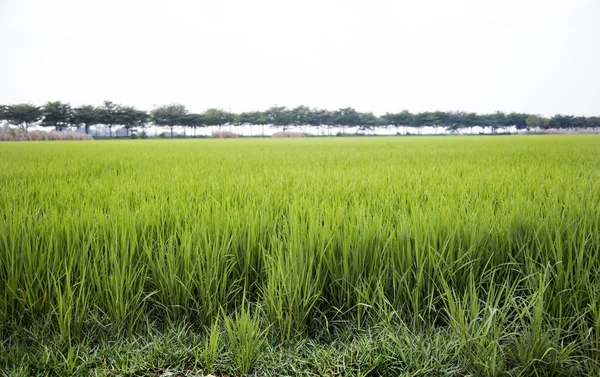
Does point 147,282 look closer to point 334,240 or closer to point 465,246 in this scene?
point 334,240

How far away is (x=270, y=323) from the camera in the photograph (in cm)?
128

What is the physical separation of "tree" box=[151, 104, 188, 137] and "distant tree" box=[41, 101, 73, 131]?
14479 mm

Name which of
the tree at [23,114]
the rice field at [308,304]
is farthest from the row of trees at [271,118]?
the rice field at [308,304]

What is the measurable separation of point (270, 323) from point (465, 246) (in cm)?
Answer: 100

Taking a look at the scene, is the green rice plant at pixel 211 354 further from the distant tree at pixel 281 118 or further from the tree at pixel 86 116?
the distant tree at pixel 281 118

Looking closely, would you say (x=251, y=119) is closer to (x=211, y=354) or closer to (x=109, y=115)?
(x=109, y=115)

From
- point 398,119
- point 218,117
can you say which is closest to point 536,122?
point 398,119

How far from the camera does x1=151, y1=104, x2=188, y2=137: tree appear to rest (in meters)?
70.2

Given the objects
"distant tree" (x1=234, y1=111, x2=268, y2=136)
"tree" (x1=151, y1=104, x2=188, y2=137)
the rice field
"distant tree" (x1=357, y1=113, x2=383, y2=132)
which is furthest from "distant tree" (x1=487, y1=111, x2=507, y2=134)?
the rice field

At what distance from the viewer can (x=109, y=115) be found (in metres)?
64.1

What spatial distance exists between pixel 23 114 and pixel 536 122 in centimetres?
11375

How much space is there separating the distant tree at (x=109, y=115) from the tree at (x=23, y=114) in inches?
372

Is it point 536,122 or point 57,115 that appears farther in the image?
point 536,122

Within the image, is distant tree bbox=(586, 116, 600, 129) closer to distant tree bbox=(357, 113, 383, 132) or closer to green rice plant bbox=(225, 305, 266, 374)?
distant tree bbox=(357, 113, 383, 132)
